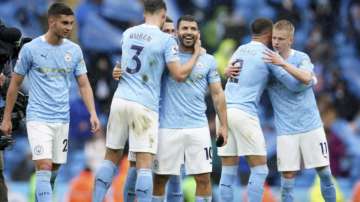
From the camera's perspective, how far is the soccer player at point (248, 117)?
12992 mm

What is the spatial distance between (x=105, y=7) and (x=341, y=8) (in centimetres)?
537

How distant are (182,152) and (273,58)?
5.39 ft

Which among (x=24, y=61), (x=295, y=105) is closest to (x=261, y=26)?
(x=295, y=105)

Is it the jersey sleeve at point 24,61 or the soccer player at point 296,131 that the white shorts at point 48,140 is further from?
the soccer player at point 296,131

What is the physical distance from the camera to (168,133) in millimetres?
12250

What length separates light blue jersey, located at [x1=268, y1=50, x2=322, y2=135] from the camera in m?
13.2

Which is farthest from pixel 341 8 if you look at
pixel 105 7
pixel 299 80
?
pixel 299 80

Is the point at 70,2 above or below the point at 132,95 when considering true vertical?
above

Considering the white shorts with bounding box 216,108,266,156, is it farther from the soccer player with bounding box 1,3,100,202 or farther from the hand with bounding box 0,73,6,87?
the hand with bounding box 0,73,6,87

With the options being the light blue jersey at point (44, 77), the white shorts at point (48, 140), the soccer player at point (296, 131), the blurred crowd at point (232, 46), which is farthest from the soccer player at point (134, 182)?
the blurred crowd at point (232, 46)

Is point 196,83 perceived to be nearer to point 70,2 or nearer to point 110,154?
point 110,154

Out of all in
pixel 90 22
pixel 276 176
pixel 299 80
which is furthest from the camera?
pixel 90 22

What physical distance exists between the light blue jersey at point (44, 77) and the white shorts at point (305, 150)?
2935 millimetres

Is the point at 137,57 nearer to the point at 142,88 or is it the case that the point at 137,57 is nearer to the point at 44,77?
the point at 142,88
